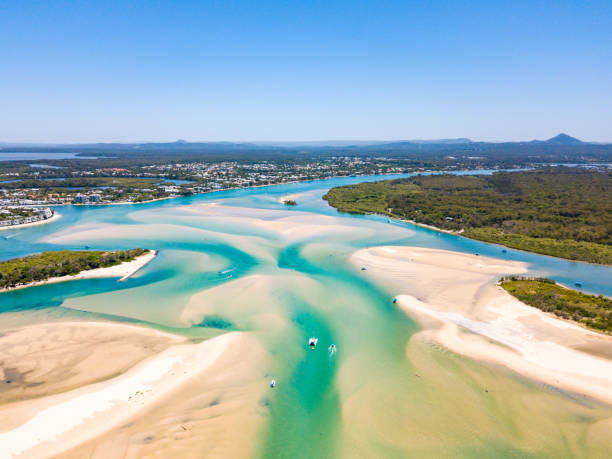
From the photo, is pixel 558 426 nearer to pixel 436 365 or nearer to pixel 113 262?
pixel 436 365

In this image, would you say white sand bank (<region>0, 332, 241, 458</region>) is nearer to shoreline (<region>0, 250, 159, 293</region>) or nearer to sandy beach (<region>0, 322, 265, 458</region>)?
sandy beach (<region>0, 322, 265, 458</region>)

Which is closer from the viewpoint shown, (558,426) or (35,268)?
(558,426)

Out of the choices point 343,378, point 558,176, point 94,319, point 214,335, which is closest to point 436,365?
point 343,378

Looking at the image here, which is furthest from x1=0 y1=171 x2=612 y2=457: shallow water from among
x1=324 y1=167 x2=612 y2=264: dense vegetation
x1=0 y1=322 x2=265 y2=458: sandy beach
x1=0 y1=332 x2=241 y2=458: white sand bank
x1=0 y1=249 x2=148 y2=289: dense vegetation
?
x1=324 y1=167 x2=612 y2=264: dense vegetation

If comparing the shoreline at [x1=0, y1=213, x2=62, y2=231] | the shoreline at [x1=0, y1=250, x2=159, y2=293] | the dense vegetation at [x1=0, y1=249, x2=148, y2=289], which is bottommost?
the shoreline at [x1=0, y1=250, x2=159, y2=293]

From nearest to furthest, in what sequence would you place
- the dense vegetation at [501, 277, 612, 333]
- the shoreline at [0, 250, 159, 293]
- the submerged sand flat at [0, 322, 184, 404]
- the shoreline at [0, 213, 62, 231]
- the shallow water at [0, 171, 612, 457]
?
the shallow water at [0, 171, 612, 457]
the submerged sand flat at [0, 322, 184, 404]
the dense vegetation at [501, 277, 612, 333]
the shoreline at [0, 250, 159, 293]
the shoreline at [0, 213, 62, 231]

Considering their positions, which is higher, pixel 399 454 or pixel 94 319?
pixel 94 319

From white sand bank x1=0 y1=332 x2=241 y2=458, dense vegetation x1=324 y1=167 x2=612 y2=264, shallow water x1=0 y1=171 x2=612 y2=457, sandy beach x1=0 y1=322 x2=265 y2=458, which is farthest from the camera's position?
dense vegetation x1=324 y1=167 x2=612 y2=264
